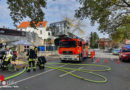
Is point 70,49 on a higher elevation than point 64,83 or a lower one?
higher

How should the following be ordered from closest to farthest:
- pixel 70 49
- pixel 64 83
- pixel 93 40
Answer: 1. pixel 64 83
2. pixel 70 49
3. pixel 93 40

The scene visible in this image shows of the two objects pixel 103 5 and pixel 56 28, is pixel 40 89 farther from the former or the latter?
pixel 56 28

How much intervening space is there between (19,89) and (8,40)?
19.3 m

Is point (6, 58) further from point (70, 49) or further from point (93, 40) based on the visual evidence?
point (93, 40)

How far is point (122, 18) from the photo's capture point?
40.2ft

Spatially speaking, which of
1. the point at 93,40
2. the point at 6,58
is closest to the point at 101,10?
the point at 6,58

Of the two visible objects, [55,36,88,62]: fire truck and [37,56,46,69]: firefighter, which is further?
[55,36,88,62]: fire truck

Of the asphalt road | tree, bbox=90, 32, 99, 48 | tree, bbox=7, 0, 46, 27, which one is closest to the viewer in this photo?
the asphalt road

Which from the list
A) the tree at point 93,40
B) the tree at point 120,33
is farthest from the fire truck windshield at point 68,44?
the tree at point 93,40

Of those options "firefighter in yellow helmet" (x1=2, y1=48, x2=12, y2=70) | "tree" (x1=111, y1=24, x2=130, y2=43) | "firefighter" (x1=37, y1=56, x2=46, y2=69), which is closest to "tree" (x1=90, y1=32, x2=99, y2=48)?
"tree" (x1=111, y1=24, x2=130, y2=43)

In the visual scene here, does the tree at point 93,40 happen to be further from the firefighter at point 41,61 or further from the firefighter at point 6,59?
the firefighter at point 6,59

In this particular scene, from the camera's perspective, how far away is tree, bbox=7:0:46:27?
6867 mm

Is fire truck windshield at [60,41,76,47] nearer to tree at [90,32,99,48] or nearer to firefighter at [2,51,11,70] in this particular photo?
firefighter at [2,51,11,70]

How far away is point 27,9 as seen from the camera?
7207mm
